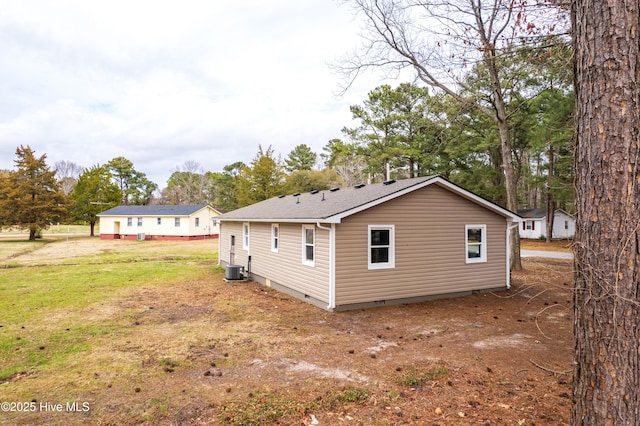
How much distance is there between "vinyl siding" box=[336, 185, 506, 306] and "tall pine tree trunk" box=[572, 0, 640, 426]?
6626 mm

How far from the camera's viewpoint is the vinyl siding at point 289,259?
961 centimetres

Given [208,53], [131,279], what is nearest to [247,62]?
[208,53]

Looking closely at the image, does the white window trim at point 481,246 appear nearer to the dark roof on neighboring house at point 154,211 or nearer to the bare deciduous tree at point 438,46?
the bare deciduous tree at point 438,46

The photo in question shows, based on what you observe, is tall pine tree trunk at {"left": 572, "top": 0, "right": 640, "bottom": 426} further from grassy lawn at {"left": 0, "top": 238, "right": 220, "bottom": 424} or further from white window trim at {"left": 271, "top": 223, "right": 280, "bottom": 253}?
white window trim at {"left": 271, "top": 223, "right": 280, "bottom": 253}

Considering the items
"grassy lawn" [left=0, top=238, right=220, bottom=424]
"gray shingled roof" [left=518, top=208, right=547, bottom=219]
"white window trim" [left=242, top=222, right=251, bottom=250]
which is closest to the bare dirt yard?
"grassy lawn" [left=0, top=238, right=220, bottom=424]

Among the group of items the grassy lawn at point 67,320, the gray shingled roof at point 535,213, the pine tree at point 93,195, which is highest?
the pine tree at point 93,195

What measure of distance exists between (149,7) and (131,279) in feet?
33.6

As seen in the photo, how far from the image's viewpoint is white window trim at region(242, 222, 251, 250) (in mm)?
15172

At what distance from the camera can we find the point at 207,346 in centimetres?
660

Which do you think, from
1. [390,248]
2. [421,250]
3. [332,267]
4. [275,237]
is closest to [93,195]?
[275,237]

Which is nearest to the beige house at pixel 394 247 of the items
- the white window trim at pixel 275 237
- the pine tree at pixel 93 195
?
the white window trim at pixel 275 237

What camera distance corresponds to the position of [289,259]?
456 inches

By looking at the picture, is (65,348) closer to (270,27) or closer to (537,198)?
(270,27)

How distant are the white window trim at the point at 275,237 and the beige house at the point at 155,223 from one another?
26141 mm
